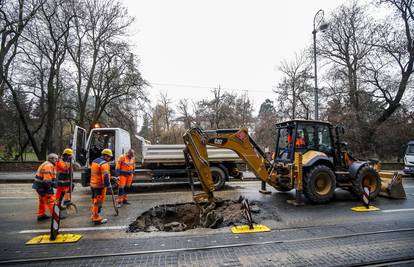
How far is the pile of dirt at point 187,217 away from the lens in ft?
16.7

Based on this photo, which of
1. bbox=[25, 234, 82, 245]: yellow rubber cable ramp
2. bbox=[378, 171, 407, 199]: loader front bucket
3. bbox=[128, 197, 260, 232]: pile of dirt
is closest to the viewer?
bbox=[25, 234, 82, 245]: yellow rubber cable ramp

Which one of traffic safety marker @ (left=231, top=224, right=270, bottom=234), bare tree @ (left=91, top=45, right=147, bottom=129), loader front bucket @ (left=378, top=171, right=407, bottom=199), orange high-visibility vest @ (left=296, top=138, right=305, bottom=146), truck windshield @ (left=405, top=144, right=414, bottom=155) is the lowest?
traffic safety marker @ (left=231, top=224, right=270, bottom=234)

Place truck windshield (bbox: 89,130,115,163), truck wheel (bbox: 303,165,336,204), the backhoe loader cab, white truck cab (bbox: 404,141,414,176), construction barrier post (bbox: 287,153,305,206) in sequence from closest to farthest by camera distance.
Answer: construction barrier post (bbox: 287,153,305,206) < truck wheel (bbox: 303,165,336,204) < the backhoe loader cab < truck windshield (bbox: 89,130,115,163) < white truck cab (bbox: 404,141,414,176)

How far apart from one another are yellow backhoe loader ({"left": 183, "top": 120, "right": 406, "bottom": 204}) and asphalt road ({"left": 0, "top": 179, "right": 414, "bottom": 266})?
2.47 feet

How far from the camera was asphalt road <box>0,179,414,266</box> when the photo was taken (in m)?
3.60

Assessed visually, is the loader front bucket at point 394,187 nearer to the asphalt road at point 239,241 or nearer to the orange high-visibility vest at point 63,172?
the asphalt road at point 239,241

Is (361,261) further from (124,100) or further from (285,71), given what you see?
(285,71)

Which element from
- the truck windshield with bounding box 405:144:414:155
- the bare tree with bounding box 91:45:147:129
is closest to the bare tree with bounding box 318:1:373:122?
the truck windshield with bounding box 405:144:414:155

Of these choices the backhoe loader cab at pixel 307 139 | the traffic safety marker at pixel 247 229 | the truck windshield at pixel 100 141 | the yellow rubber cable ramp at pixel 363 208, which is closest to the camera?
the traffic safety marker at pixel 247 229

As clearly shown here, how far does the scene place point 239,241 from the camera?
14.0ft

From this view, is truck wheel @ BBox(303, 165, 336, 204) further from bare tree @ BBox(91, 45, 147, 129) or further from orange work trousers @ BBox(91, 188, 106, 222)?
bare tree @ BBox(91, 45, 147, 129)

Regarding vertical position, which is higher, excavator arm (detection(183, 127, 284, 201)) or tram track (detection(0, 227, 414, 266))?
excavator arm (detection(183, 127, 284, 201))

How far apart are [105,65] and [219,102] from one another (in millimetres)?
12858

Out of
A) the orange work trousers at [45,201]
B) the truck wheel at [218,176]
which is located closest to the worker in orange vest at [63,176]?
the orange work trousers at [45,201]
